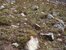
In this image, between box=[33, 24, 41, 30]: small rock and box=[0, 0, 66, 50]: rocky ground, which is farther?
box=[33, 24, 41, 30]: small rock

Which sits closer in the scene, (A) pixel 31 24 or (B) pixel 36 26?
(B) pixel 36 26

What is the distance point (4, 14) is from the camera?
1140 cm

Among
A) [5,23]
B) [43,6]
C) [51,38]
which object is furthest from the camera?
[43,6]

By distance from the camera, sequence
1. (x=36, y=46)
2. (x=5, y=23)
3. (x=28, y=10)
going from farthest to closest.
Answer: (x=28, y=10)
(x=5, y=23)
(x=36, y=46)

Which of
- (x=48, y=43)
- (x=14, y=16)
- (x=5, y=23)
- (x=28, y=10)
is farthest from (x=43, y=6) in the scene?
(x=48, y=43)

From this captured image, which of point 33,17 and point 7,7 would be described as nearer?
point 33,17

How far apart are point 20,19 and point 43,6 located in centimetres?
267

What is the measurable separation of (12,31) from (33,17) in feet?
7.21

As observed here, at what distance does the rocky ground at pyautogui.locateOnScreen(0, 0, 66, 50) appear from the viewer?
8.98 m

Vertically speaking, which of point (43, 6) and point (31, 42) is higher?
point (31, 42)

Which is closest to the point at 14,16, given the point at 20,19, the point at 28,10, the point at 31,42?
the point at 20,19

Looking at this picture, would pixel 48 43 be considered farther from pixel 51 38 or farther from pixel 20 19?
pixel 20 19

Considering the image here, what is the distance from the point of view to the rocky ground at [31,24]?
8.98 meters

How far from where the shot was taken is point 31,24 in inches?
417
